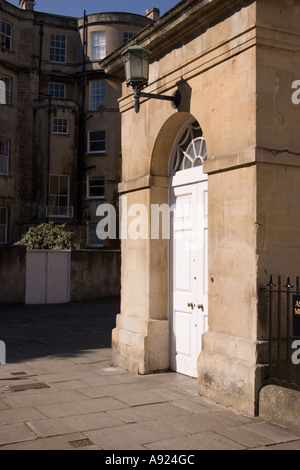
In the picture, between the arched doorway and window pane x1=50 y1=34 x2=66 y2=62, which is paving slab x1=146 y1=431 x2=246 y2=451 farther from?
window pane x1=50 y1=34 x2=66 y2=62

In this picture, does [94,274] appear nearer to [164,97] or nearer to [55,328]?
[55,328]

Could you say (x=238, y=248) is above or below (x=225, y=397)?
above

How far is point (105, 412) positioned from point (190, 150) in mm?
4012

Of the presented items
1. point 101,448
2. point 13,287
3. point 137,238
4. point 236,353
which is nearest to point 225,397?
point 236,353

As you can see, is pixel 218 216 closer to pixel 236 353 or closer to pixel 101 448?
pixel 236 353

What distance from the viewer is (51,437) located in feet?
17.6

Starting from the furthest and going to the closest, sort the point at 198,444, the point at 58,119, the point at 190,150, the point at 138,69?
1. the point at 58,119
2. the point at 190,150
3. the point at 138,69
4. the point at 198,444

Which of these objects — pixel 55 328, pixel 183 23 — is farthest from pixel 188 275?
pixel 55 328

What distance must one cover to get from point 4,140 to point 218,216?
24829 mm

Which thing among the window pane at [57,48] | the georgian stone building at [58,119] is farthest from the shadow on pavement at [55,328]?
the window pane at [57,48]

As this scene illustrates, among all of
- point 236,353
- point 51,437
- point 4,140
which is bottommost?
point 51,437

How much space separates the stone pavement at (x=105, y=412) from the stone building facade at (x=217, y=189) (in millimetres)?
421

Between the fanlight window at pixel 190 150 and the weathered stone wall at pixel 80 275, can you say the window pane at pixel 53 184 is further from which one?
the fanlight window at pixel 190 150

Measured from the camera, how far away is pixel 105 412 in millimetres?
6246
